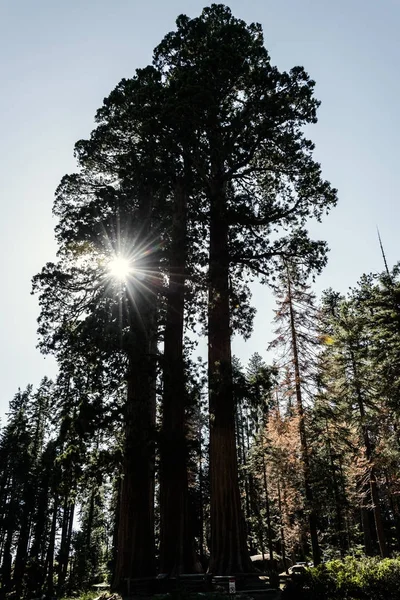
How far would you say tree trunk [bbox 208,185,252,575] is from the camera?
1052cm

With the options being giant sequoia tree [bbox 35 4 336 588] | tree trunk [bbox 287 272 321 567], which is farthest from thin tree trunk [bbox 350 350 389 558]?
giant sequoia tree [bbox 35 4 336 588]

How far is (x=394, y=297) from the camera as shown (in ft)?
57.4

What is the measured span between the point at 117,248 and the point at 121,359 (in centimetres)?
435

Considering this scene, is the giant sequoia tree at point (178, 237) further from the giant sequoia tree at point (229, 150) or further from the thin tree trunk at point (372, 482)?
the thin tree trunk at point (372, 482)

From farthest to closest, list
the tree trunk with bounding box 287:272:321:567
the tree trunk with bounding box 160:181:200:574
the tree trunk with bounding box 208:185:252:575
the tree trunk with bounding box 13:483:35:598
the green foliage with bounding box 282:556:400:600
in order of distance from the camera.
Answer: the tree trunk with bounding box 13:483:35:598 < the tree trunk with bounding box 287:272:321:567 < the tree trunk with bounding box 160:181:200:574 < the tree trunk with bounding box 208:185:252:575 < the green foliage with bounding box 282:556:400:600

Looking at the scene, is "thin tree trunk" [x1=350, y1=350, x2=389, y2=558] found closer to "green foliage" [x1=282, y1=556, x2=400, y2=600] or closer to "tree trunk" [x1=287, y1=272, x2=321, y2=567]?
"tree trunk" [x1=287, y1=272, x2=321, y2=567]

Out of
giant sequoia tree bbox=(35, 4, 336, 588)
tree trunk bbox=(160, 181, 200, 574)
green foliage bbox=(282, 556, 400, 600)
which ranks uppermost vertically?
giant sequoia tree bbox=(35, 4, 336, 588)

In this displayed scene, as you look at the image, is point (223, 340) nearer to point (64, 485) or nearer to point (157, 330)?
point (157, 330)

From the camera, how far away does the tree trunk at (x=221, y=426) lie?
10523 millimetres

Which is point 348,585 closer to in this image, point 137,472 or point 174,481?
point 174,481

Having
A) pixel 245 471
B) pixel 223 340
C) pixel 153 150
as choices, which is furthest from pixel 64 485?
pixel 245 471

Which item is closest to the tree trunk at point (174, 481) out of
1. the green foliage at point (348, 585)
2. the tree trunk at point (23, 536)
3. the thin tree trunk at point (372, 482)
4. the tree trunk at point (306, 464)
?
the green foliage at point (348, 585)

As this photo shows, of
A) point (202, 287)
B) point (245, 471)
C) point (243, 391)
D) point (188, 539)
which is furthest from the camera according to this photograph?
point (245, 471)

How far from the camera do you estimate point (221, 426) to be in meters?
11.7
